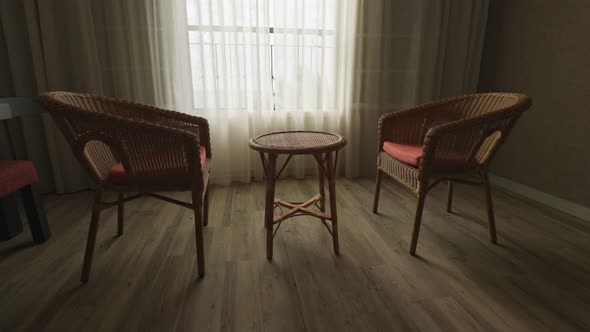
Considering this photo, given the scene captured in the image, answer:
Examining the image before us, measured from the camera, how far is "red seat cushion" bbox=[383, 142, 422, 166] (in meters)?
1.45

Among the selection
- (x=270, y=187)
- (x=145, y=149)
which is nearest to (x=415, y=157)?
(x=270, y=187)

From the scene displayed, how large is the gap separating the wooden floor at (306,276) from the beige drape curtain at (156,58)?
74 centimetres

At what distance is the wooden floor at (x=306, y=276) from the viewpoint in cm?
105

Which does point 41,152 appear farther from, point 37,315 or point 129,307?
point 129,307

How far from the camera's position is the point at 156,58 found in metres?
2.13

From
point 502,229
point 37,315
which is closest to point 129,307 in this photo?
point 37,315

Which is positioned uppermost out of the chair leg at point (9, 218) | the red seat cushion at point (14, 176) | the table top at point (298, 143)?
the table top at point (298, 143)

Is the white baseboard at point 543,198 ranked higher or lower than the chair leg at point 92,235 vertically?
lower

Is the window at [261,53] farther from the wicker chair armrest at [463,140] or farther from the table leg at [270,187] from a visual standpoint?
the wicker chair armrest at [463,140]

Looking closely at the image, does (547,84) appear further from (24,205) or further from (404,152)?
(24,205)

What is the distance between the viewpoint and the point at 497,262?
4.52ft

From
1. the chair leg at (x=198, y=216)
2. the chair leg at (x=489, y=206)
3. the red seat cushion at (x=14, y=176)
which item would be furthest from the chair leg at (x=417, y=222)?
the red seat cushion at (x=14, y=176)

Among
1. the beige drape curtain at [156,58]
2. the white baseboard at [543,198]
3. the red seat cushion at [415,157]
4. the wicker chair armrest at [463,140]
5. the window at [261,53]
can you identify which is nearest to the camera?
the wicker chair armrest at [463,140]

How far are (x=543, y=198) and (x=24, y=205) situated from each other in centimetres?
299
